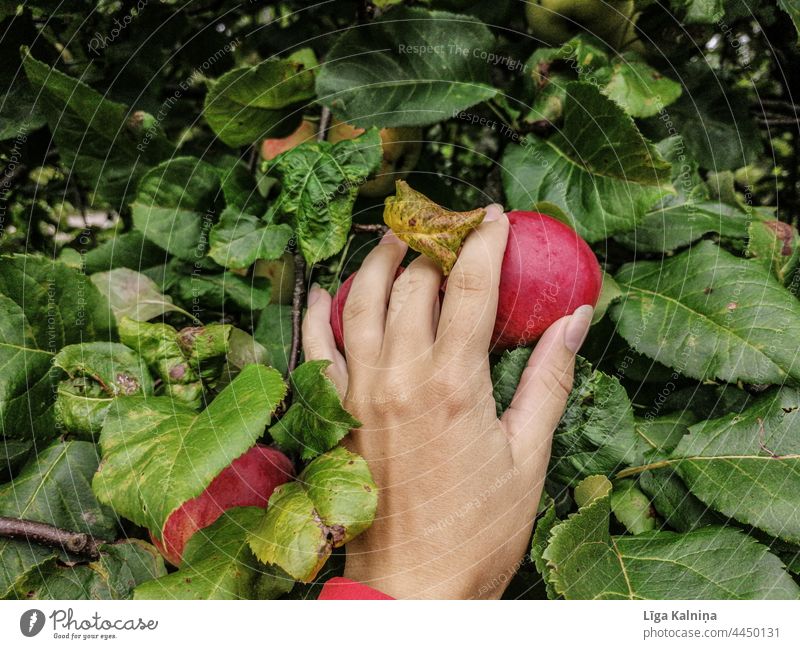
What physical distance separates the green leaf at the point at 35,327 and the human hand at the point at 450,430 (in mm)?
250

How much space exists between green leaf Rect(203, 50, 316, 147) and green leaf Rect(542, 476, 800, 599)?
0.42 metres

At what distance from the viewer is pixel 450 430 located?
50 centimetres

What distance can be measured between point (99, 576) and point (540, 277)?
0.42 metres

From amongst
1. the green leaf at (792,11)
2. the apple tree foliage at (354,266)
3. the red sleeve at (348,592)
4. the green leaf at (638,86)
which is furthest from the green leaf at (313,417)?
the green leaf at (792,11)

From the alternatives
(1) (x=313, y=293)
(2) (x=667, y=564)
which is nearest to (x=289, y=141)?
(1) (x=313, y=293)

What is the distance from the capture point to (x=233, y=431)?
445 mm

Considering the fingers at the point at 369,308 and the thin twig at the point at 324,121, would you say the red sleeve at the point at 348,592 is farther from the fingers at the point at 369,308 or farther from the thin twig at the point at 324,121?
the thin twig at the point at 324,121

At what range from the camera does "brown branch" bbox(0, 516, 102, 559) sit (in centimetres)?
54

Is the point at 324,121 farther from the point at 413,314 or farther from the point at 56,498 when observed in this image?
the point at 56,498

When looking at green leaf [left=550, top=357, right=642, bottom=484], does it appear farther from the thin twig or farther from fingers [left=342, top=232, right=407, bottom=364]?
the thin twig

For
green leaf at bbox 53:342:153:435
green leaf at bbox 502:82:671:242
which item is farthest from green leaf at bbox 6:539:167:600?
green leaf at bbox 502:82:671:242

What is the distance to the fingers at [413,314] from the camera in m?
0.52
